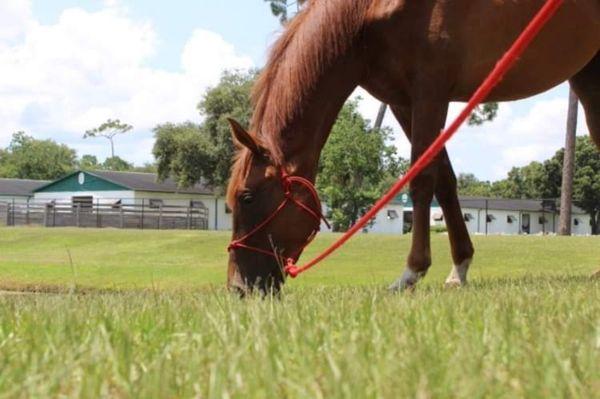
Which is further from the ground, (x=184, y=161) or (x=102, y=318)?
(x=184, y=161)

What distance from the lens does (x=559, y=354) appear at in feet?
5.84

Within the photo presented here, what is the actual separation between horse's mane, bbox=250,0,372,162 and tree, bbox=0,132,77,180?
110 meters

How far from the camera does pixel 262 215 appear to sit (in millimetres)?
4578

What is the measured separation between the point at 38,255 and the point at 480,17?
1767 centimetres

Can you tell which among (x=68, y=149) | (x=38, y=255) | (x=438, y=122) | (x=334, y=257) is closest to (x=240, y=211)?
(x=438, y=122)

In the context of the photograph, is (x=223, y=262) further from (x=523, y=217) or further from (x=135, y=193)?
(x=523, y=217)

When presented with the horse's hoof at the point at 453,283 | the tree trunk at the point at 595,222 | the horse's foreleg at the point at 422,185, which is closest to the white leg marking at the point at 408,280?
the horse's foreleg at the point at 422,185

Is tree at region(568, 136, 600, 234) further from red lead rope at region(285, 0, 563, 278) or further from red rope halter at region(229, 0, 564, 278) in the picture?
red lead rope at region(285, 0, 563, 278)

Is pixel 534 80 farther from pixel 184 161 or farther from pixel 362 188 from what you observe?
pixel 184 161

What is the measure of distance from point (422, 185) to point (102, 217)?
145 ft

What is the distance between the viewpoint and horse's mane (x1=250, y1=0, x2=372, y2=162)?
4.75 m

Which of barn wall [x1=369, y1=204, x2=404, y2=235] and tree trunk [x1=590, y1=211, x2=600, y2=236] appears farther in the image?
tree trunk [x1=590, y1=211, x2=600, y2=236]

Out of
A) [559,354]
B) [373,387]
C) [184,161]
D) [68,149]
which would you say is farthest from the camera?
[68,149]

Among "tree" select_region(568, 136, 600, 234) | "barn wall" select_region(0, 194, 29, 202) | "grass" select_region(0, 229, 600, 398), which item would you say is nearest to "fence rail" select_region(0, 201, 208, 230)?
"barn wall" select_region(0, 194, 29, 202)
